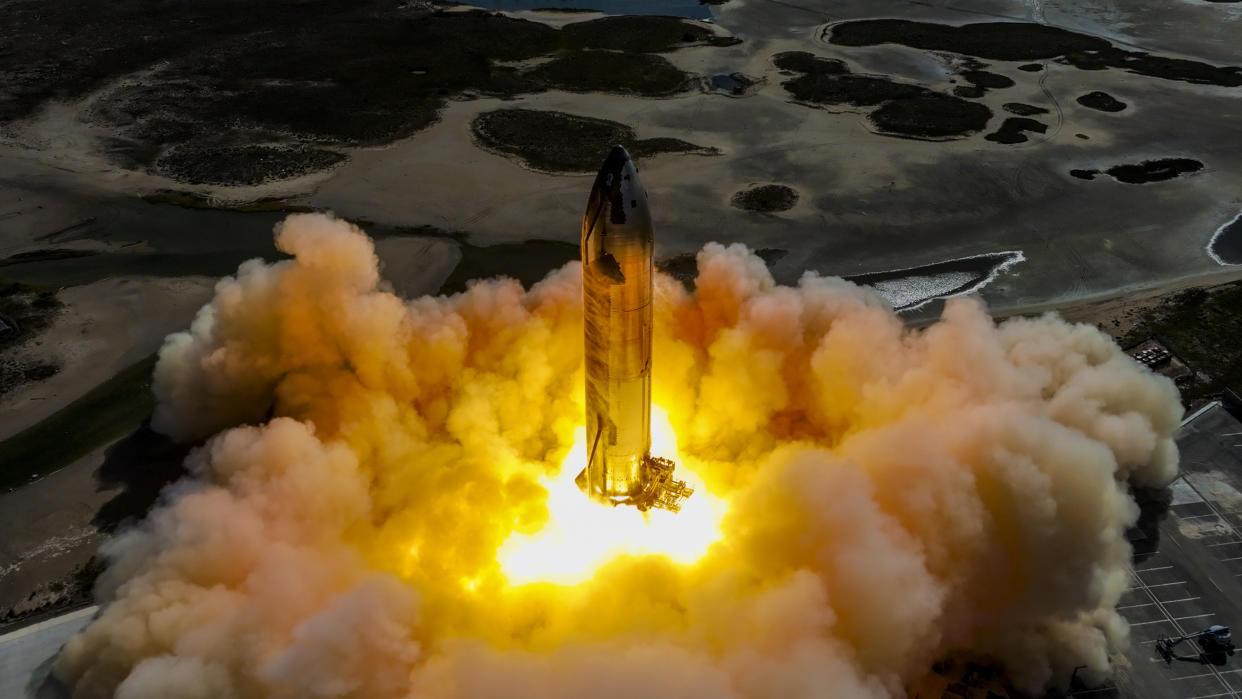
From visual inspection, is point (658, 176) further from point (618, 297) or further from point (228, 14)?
point (228, 14)

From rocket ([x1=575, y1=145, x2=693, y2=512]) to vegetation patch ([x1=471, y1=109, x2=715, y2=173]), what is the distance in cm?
3148

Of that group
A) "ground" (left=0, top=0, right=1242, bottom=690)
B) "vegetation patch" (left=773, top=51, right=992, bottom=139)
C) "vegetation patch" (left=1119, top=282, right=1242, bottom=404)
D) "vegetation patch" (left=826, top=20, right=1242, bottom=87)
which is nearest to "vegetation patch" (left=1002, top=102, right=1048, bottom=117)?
"ground" (left=0, top=0, right=1242, bottom=690)

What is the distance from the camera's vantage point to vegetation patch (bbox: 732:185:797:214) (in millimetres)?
45219

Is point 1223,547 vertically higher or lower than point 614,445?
lower

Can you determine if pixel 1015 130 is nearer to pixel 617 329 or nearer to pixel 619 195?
pixel 617 329

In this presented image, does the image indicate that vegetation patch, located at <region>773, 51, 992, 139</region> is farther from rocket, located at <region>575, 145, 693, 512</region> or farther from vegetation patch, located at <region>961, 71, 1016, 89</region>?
rocket, located at <region>575, 145, 693, 512</region>

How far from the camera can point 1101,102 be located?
197 feet

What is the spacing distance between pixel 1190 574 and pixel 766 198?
28310mm

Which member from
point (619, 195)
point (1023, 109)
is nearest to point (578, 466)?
point (619, 195)

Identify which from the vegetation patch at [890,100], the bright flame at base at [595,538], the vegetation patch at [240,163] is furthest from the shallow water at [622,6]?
the bright flame at base at [595,538]

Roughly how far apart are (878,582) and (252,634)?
13.3 metres

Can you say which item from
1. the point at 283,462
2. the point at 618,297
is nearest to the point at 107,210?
the point at 283,462

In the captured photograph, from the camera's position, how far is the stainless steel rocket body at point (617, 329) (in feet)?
52.5

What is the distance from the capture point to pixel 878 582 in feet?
57.0
